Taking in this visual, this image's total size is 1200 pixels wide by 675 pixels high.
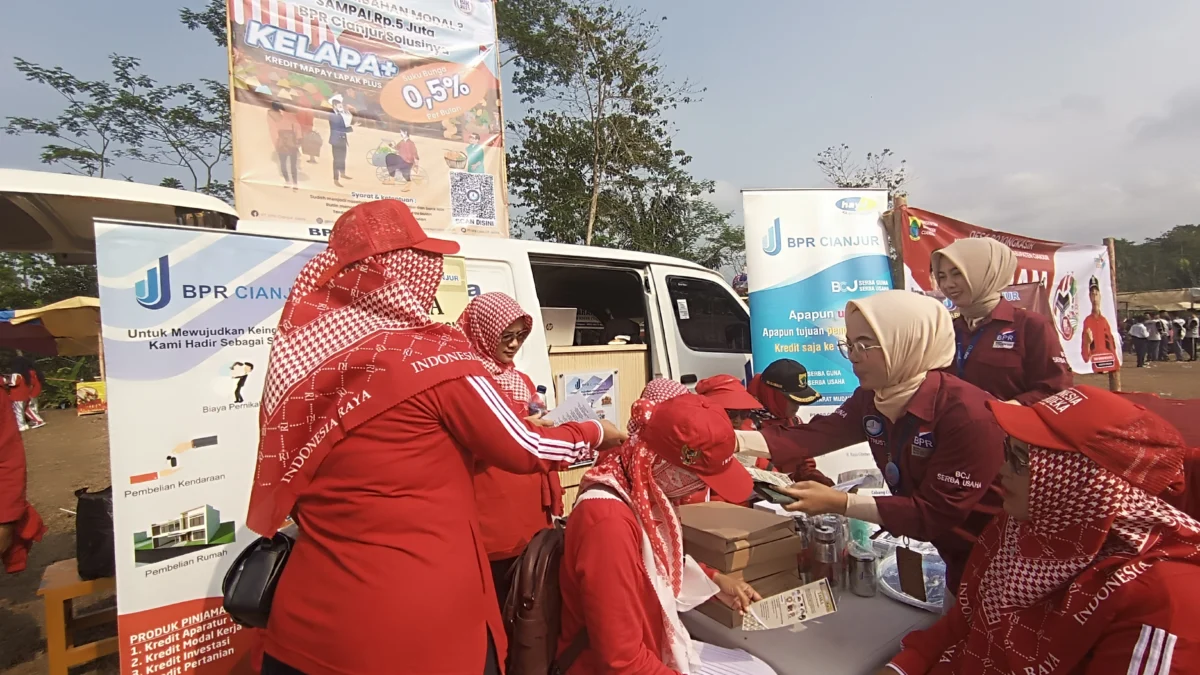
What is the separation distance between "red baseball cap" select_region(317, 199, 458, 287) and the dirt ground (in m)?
3.60

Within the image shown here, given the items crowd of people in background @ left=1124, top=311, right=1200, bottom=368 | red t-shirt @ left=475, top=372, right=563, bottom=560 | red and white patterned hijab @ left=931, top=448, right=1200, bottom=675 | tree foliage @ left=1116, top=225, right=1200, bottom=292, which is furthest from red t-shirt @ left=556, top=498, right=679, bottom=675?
tree foliage @ left=1116, top=225, right=1200, bottom=292

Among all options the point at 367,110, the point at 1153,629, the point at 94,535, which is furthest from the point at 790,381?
the point at 94,535

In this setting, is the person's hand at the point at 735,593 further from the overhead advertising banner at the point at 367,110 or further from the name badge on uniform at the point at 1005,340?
the overhead advertising banner at the point at 367,110

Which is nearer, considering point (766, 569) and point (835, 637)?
point (835, 637)

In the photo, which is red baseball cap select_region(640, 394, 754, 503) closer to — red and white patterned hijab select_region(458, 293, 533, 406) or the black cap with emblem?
red and white patterned hijab select_region(458, 293, 533, 406)

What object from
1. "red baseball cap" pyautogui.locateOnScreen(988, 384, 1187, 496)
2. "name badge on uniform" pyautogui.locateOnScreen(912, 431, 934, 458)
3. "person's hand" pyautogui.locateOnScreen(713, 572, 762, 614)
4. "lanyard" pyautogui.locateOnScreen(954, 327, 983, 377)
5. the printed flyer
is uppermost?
"lanyard" pyautogui.locateOnScreen(954, 327, 983, 377)

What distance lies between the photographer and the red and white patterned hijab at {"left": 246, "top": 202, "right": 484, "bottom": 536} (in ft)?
4.25

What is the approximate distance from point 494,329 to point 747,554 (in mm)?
1501

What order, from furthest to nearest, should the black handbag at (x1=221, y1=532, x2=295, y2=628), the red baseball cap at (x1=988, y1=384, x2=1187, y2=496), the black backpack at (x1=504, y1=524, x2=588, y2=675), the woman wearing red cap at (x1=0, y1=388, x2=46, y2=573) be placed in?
the woman wearing red cap at (x1=0, y1=388, x2=46, y2=573), the black backpack at (x1=504, y1=524, x2=588, y2=675), the black handbag at (x1=221, y1=532, x2=295, y2=628), the red baseball cap at (x1=988, y1=384, x2=1187, y2=496)

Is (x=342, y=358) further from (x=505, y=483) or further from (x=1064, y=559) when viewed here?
(x=1064, y=559)

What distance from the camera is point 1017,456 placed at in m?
1.36

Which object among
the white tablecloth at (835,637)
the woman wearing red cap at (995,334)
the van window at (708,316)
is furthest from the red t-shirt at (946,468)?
the van window at (708,316)

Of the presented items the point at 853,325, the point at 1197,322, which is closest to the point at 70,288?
the point at 853,325

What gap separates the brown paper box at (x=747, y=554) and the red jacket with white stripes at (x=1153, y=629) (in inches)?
29.7
